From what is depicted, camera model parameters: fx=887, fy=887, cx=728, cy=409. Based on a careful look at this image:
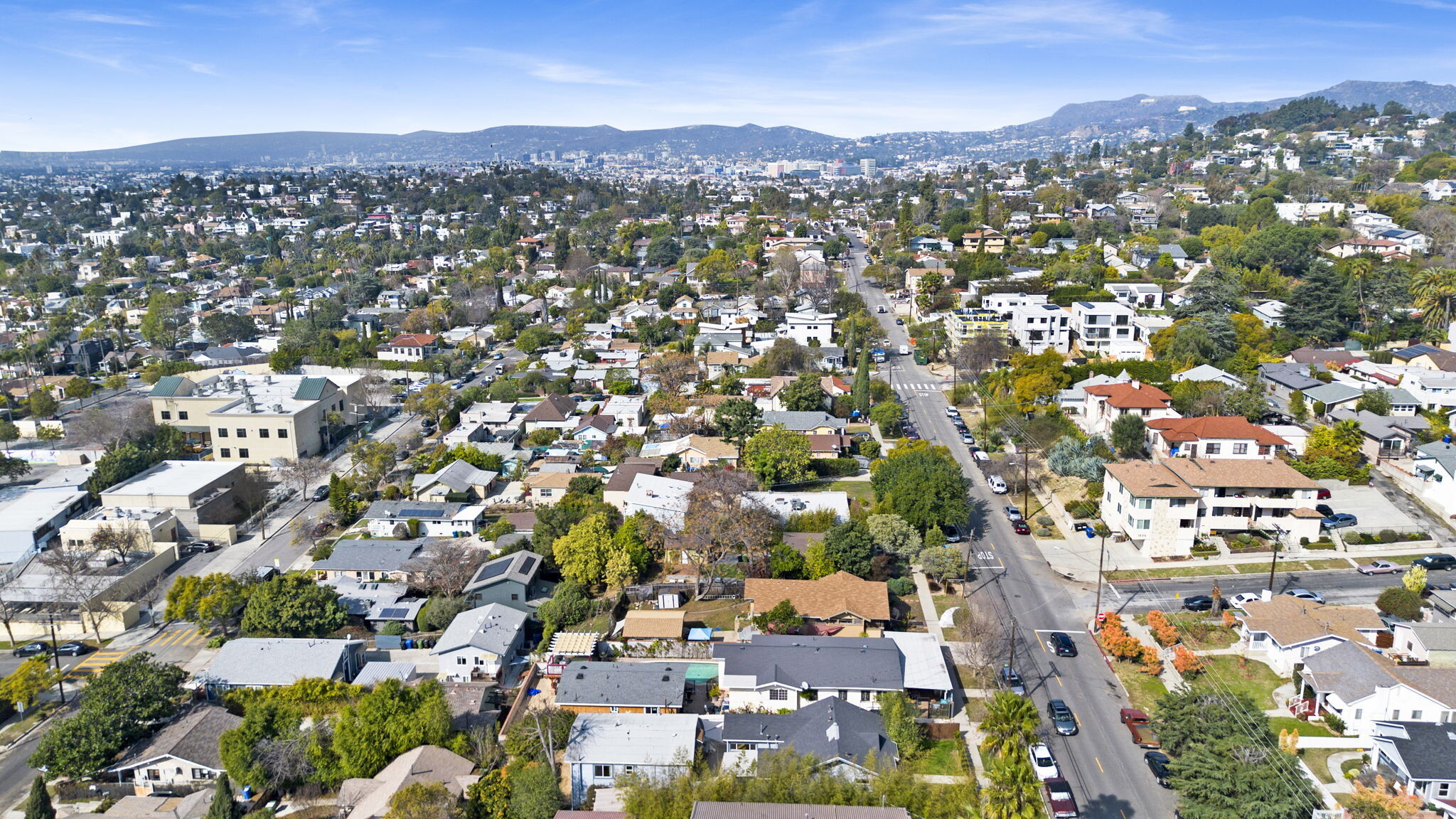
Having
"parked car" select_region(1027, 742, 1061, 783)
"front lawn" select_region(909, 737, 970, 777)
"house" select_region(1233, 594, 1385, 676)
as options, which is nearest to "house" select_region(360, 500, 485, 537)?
"front lawn" select_region(909, 737, 970, 777)

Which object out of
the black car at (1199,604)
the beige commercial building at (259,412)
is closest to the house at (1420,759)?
the black car at (1199,604)

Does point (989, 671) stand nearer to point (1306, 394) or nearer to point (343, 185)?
point (1306, 394)

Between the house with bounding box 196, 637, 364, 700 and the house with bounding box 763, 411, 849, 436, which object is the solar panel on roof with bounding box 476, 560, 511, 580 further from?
the house with bounding box 763, 411, 849, 436

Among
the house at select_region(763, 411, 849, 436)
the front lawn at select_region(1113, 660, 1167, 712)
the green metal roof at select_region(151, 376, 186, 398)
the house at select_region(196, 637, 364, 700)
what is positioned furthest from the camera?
the green metal roof at select_region(151, 376, 186, 398)

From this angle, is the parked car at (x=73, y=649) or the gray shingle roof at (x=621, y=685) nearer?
the gray shingle roof at (x=621, y=685)

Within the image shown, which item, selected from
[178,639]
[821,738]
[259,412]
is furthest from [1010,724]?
[259,412]

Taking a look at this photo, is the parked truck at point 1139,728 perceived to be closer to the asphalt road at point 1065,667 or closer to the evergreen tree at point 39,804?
the asphalt road at point 1065,667
